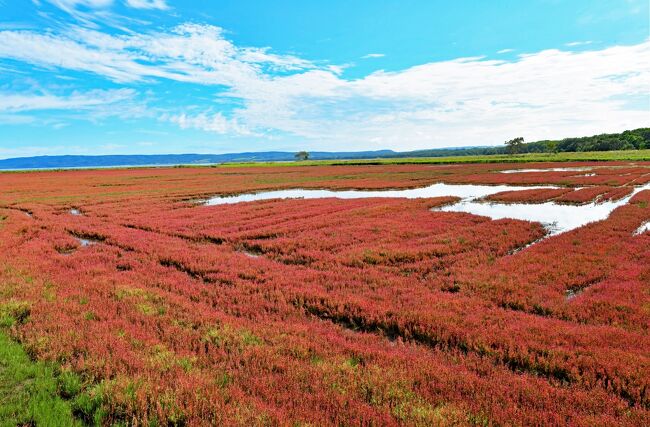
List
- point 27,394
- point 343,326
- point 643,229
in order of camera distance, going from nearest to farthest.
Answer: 1. point 27,394
2. point 343,326
3. point 643,229

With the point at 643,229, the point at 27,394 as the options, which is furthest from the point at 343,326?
the point at 643,229

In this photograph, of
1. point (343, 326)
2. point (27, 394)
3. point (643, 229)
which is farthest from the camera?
point (643, 229)

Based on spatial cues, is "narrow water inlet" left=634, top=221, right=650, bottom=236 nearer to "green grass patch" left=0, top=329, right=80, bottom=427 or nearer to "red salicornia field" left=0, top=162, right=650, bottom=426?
"red salicornia field" left=0, top=162, right=650, bottom=426

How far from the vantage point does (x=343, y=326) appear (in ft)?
32.0

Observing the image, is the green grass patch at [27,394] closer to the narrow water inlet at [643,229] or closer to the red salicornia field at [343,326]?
the red salicornia field at [343,326]

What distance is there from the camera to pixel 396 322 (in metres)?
9.48

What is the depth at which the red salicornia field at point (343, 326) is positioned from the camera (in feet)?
19.7

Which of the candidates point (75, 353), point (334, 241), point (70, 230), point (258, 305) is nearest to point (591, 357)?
point (258, 305)

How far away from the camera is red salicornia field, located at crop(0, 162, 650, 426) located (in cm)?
602

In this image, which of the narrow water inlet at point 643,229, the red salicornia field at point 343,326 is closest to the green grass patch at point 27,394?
the red salicornia field at point 343,326

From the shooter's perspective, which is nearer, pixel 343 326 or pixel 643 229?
pixel 343 326

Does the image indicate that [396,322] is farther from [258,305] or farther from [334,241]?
[334,241]

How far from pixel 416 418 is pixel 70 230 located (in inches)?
1032

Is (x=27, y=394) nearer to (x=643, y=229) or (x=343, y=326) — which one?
(x=343, y=326)
